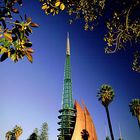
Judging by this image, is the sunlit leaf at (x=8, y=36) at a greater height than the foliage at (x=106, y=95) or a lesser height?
lesser

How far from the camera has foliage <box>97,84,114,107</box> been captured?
167 ft

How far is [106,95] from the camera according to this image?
52.3 meters

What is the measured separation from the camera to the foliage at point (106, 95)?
50.9 meters

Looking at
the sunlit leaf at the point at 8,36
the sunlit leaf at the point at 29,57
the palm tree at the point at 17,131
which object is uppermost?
the palm tree at the point at 17,131

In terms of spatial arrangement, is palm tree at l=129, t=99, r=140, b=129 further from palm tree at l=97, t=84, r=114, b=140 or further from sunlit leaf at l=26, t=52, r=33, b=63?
sunlit leaf at l=26, t=52, r=33, b=63

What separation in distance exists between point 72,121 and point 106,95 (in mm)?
27903

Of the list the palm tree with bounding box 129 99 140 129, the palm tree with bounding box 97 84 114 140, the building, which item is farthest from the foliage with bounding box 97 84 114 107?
the building

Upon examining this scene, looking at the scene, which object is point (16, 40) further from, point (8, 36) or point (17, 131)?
point (17, 131)

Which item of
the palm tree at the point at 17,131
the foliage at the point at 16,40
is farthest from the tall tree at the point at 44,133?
the foliage at the point at 16,40

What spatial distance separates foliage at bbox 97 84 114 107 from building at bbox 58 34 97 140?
2251 cm

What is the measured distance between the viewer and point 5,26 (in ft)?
13.1

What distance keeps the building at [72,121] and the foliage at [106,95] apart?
73.8ft

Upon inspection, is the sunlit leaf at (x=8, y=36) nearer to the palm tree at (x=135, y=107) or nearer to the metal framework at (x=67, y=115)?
the palm tree at (x=135, y=107)

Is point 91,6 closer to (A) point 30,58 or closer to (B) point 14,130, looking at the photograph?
(A) point 30,58
